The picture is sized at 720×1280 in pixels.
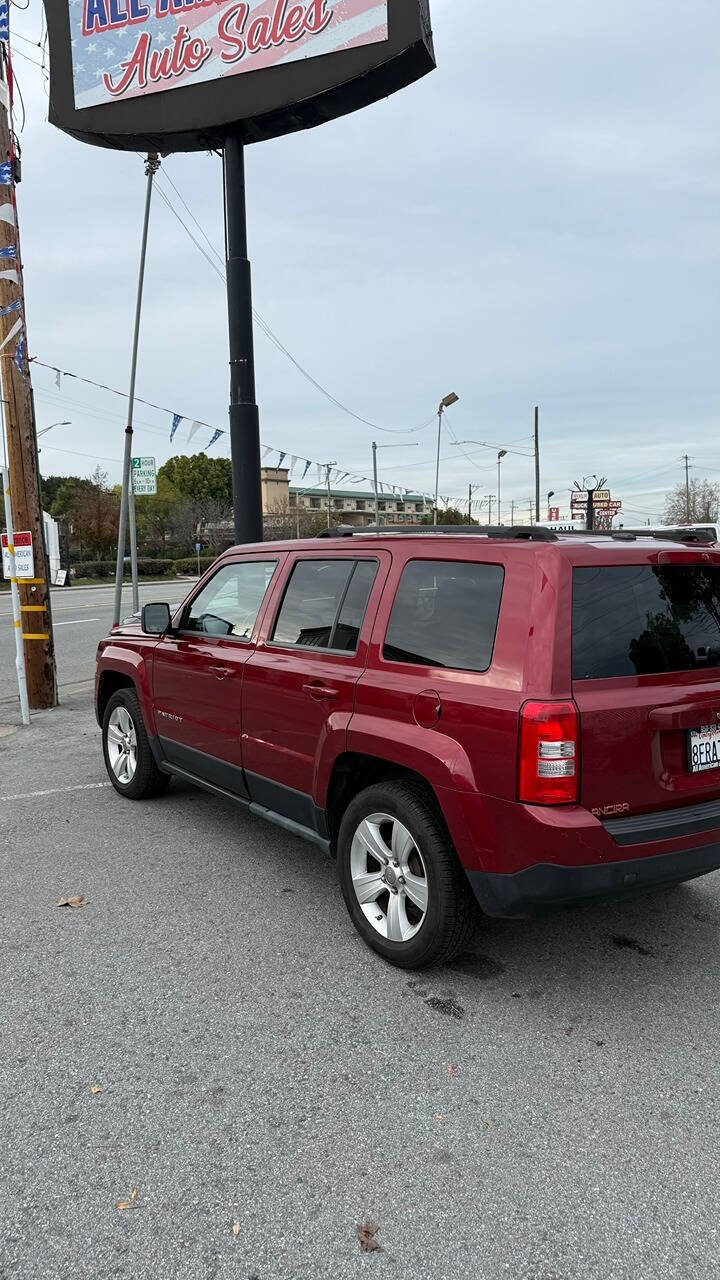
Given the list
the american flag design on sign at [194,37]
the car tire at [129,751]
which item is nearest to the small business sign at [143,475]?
the american flag design on sign at [194,37]

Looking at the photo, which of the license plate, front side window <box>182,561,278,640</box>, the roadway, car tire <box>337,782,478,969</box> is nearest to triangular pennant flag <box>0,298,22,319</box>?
the roadway

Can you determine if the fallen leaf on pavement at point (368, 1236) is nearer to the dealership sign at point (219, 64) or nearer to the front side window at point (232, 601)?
the front side window at point (232, 601)

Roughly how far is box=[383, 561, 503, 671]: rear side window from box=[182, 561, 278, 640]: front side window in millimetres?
1150

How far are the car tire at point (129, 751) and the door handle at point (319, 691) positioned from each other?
6.71 feet

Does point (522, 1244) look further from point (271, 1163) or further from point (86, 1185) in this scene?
point (86, 1185)

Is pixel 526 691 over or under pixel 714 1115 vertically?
over

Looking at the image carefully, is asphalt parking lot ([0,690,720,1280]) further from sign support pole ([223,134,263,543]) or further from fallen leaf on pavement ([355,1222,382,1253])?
sign support pole ([223,134,263,543])

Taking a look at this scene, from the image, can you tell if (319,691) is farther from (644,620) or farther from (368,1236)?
(368,1236)

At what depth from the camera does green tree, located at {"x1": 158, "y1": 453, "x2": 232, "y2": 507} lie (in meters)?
84.3

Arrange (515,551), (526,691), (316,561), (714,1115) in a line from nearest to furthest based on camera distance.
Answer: (714,1115)
(526,691)
(515,551)
(316,561)

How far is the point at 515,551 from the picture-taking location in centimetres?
286

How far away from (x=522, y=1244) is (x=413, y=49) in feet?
31.6

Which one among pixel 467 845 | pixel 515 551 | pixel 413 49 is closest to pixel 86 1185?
pixel 467 845

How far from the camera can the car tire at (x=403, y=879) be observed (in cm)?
296
